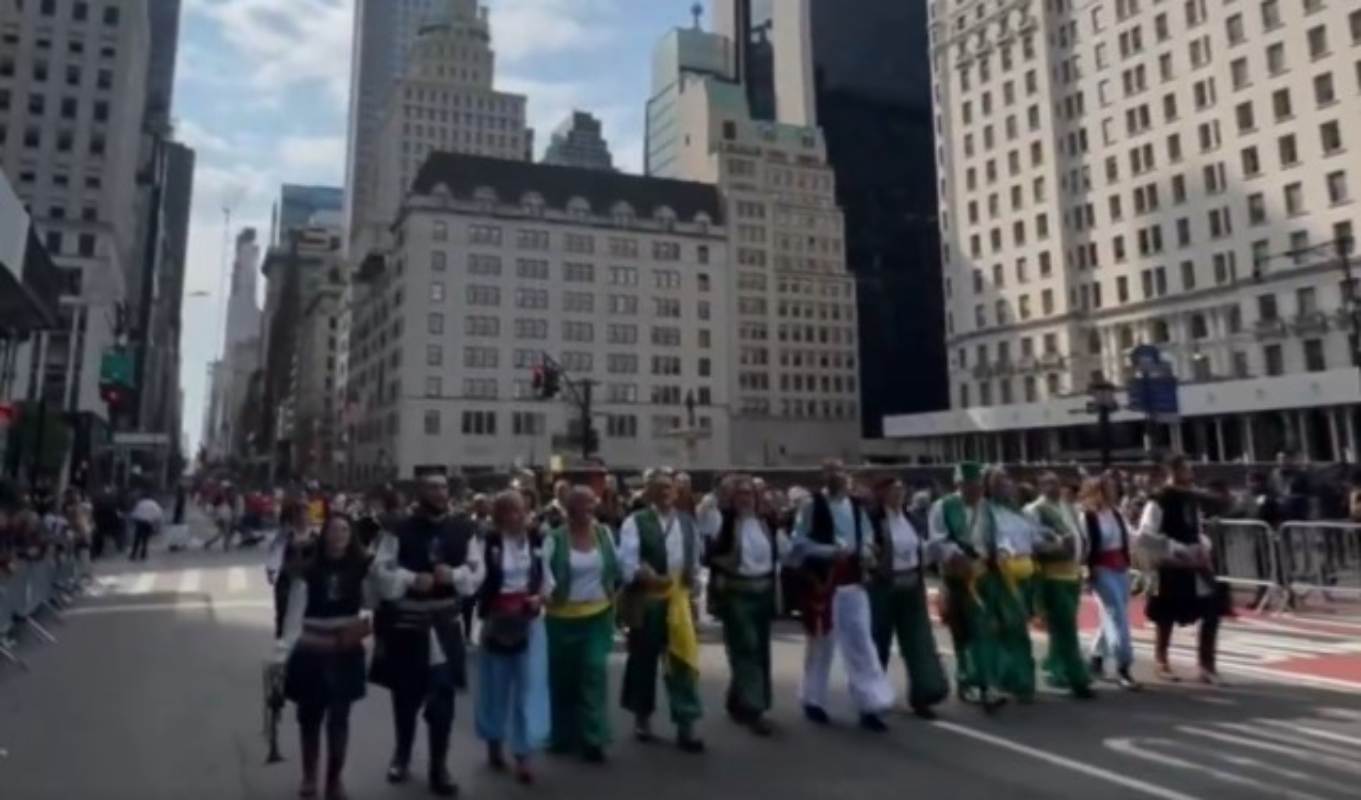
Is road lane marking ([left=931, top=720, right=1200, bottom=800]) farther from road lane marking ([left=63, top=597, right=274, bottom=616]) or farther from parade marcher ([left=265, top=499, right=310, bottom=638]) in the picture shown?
road lane marking ([left=63, top=597, right=274, bottom=616])

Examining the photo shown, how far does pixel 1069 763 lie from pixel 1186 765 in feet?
2.60

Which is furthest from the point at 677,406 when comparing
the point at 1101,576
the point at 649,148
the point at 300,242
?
the point at 300,242

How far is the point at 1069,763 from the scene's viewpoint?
6719mm

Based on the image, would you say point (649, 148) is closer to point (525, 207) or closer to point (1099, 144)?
point (525, 207)

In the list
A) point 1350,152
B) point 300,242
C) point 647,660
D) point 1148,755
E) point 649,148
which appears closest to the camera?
point 1148,755

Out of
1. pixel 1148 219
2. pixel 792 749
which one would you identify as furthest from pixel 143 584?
pixel 1148 219

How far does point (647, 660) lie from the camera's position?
7887mm

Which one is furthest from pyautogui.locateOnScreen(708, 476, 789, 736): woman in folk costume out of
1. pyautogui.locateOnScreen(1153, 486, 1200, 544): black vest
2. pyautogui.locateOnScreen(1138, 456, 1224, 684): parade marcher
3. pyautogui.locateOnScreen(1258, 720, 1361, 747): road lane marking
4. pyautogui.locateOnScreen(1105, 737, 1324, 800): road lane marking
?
pyautogui.locateOnScreen(1258, 720, 1361, 747): road lane marking

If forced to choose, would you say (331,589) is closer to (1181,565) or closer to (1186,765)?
(1186,765)

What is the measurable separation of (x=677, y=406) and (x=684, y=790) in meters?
86.7

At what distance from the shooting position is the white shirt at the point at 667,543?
758cm

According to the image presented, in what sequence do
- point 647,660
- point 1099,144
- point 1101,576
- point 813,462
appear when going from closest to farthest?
point 647,660
point 1101,576
point 1099,144
point 813,462

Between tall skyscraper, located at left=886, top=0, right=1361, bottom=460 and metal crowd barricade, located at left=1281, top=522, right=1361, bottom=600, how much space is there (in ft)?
106

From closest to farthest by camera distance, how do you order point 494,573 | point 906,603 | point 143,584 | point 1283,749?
1. point 494,573
2. point 1283,749
3. point 906,603
4. point 143,584
